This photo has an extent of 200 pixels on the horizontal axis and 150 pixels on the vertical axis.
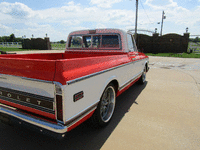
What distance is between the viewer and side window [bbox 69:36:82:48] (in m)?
4.31

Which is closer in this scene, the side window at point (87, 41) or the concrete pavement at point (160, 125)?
the concrete pavement at point (160, 125)

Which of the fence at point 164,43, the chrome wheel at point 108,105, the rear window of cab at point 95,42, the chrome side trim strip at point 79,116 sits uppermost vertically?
the fence at point 164,43

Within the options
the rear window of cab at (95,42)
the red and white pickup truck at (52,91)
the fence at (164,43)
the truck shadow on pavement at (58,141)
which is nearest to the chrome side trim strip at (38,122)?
the red and white pickup truck at (52,91)

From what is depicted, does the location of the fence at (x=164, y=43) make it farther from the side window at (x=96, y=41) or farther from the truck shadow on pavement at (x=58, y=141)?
the truck shadow on pavement at (x=58, y=141)

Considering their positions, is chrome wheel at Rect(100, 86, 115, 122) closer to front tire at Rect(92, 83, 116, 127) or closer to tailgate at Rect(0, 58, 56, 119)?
front tire at Rect(92, 83, 116, 127)

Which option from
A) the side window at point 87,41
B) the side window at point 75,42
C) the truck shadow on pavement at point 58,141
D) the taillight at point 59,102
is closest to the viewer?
the taillight at point 59,102

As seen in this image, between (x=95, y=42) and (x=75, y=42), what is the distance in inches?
32.4

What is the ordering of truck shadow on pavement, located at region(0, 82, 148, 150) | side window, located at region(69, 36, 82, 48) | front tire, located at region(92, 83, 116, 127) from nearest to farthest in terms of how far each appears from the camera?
truck shadow on pavement, located at region(0, 82, 148, 150)
front tire, located at region(92, 83, 116, 127)
side window, located at region(69, 36, 82, 48)

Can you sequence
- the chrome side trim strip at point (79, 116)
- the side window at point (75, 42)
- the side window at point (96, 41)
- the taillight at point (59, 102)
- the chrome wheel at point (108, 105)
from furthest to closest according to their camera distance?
the side window at point (75, 42) < the side window at point (96, 41) < the chrome wheel at point (108, 105) < the chrome side trim strip at point (79, 116) < the taillight at point (59, 102)

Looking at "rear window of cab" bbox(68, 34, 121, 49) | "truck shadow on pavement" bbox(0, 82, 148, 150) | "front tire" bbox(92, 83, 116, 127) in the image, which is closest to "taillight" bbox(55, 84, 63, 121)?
"truck shadow on pavement" bbox(0, 82, 148, 150)

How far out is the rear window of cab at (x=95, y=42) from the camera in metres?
3.75

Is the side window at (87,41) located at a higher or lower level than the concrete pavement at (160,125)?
higher

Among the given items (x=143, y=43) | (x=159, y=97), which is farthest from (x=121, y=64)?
(x=143, y=43)

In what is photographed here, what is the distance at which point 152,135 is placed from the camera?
2.48 m
